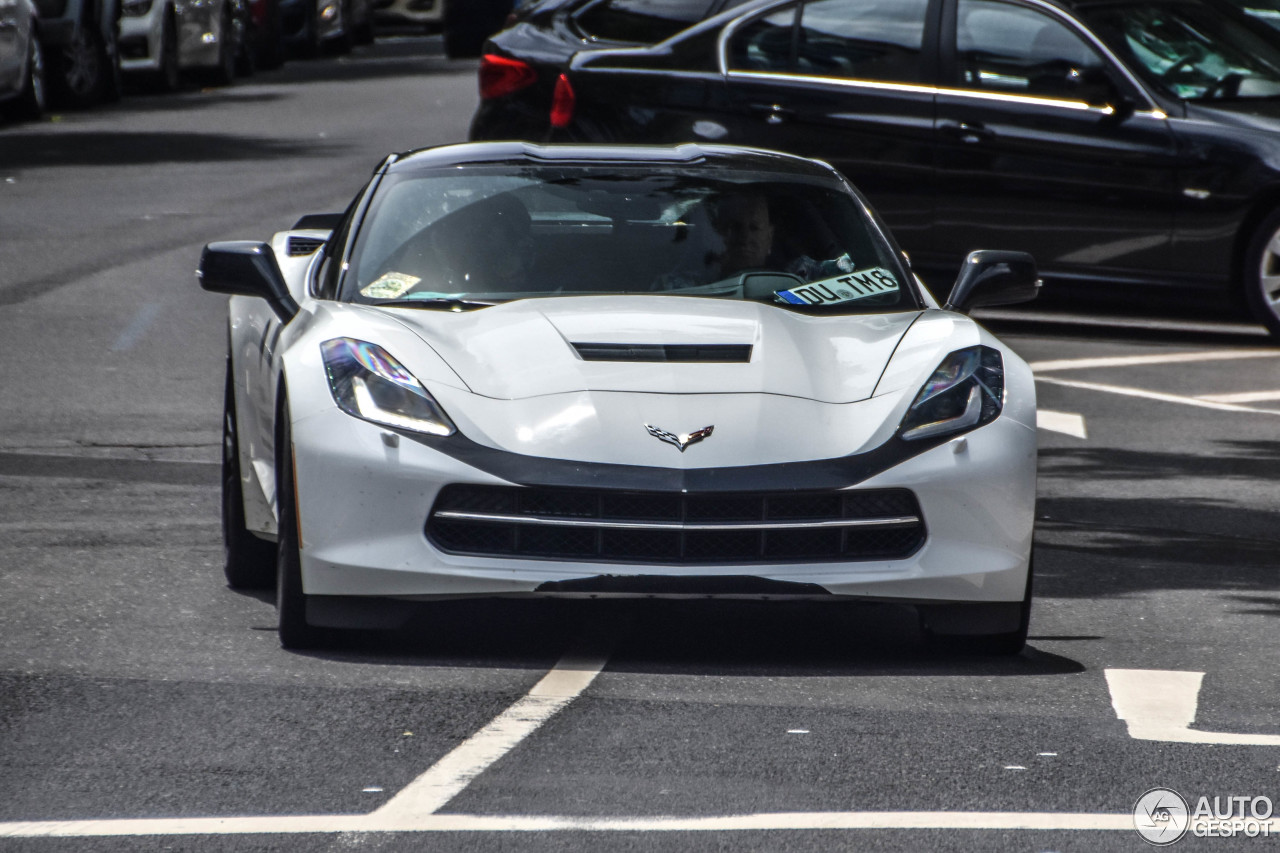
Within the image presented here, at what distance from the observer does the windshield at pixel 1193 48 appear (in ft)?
40.5

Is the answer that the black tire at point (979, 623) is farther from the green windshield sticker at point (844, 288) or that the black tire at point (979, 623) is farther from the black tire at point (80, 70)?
the black tire at point (80, 70)

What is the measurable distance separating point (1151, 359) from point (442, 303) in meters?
6.47

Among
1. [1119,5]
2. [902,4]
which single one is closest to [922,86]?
[902,4]

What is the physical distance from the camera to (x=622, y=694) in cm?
544

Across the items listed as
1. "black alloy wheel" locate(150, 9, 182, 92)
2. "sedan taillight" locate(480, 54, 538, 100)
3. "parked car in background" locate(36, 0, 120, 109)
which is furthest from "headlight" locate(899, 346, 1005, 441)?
"black alloy wheel" locate(150, 9, 182, 92)

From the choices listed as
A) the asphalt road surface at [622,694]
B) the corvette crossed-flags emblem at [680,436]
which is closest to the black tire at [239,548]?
the asphalt road surface at [622,694]

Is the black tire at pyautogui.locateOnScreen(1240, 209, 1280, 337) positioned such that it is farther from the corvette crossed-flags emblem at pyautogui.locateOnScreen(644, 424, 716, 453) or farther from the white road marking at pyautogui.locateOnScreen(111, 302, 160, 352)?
the corvette crossed-flags emblem at pyautogui.locateOnScreen(644, 424, 716, 453)

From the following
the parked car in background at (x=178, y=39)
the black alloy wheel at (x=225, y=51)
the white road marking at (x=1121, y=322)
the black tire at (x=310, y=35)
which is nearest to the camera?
the white road marking at (x=1121, y=322)

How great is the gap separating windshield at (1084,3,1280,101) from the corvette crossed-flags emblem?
7.17 metres

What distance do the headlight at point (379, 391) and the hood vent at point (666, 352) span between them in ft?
1.38

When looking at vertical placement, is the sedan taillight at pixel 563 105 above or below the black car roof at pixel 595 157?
below

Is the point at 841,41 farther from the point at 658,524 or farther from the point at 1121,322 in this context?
the point at 658,524

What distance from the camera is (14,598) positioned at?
6.46 m

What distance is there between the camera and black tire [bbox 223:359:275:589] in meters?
6.68
